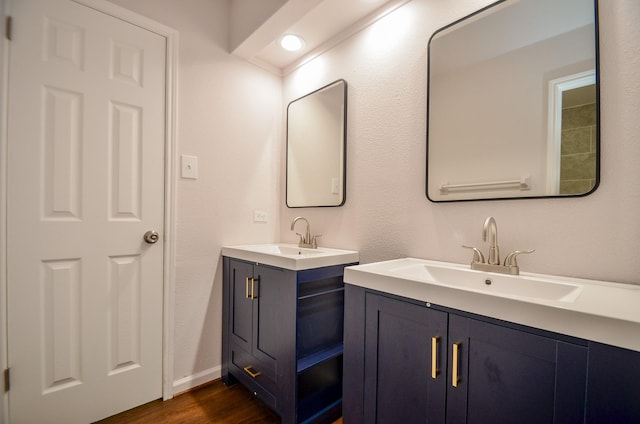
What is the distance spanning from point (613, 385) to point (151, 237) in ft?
6.08

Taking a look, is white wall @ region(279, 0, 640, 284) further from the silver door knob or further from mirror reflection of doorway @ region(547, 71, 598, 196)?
the silver door knob

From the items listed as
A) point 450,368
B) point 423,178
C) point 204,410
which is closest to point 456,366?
point 450,368

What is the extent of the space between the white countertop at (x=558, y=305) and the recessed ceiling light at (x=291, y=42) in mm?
1553

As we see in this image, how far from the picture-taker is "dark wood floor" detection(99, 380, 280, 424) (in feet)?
4.82

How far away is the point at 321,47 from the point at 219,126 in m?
0.86

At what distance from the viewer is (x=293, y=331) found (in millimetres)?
1342

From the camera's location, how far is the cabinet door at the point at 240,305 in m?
1.64

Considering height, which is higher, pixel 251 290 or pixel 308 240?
pixel 308 240

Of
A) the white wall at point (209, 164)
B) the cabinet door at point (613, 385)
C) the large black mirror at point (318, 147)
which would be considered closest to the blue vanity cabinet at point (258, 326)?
the white wall at point (209, 164)

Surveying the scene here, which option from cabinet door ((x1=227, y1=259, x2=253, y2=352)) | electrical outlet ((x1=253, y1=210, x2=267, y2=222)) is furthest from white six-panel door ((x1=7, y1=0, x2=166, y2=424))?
electrical outlet ((x1=253, y1=210, x2=267, y2=222))

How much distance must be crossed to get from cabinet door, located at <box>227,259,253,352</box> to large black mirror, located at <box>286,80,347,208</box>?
2.00 ft

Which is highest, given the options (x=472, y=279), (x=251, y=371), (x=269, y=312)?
(x=472, y=279)

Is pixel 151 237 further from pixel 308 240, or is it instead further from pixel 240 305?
pixel 308 240

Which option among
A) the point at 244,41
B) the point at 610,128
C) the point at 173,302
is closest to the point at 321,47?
the point at 244,41
